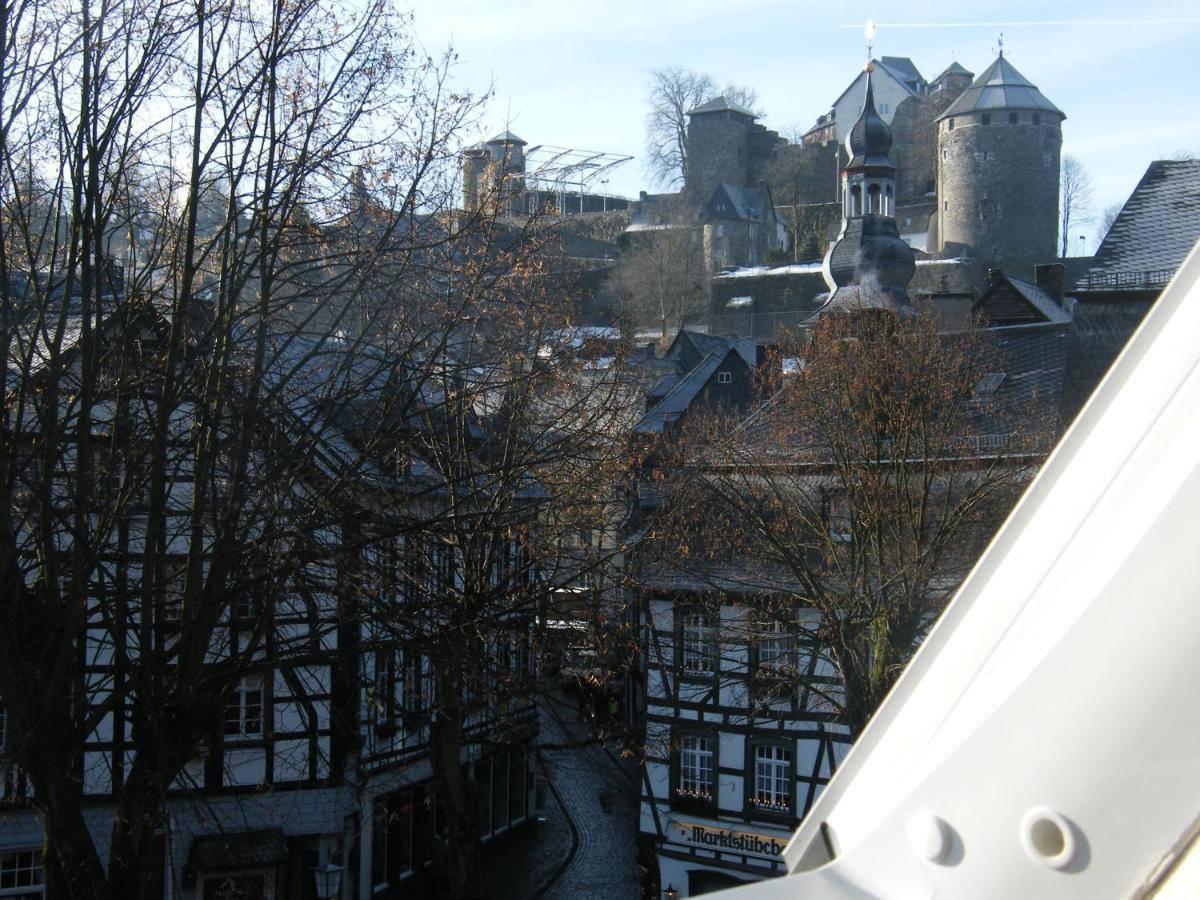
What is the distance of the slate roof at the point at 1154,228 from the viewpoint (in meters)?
10.7

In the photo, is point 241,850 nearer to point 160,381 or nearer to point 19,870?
point 19,870

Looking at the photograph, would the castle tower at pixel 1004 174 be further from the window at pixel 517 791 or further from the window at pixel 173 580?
the window at pixel 173 580

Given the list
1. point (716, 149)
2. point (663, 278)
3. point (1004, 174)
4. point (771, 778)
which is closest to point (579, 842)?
point (771, 778)

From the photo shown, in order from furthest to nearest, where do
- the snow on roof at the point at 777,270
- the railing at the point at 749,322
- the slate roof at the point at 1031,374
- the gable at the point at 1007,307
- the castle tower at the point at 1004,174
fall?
the snow on roof at the point at 777,270
the castle tower at the point at 1004,174
the railing at the point at 749,322
the gable at the point at 1007,307
the slate roof at the point at 1031,374

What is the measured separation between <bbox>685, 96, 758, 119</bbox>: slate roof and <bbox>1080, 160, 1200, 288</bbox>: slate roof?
5530cm

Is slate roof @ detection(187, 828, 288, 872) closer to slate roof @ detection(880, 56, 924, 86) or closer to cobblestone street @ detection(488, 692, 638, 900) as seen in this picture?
cobblestone street @ detection(488, 692, 638, 900)

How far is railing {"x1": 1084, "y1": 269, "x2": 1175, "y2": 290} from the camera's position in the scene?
35.6 ft

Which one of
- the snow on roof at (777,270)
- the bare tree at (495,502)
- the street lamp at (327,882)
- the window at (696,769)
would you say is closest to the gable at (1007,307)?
the window at (696,769)

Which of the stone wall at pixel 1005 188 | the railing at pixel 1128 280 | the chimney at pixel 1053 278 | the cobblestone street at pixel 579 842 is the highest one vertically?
the stone wall at pixel 1005 188

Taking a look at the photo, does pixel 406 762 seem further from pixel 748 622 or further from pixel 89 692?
pixel 89 692

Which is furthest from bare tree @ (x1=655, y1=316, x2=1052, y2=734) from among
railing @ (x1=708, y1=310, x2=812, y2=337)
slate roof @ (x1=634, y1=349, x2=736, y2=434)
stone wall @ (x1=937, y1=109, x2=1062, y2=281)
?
stone wall @ (x1=937, y1=109, x2=1062, y2=281)

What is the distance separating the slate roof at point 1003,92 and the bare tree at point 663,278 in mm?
12842

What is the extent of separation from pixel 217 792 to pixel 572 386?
20.3 ft

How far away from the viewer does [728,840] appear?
15.7m
